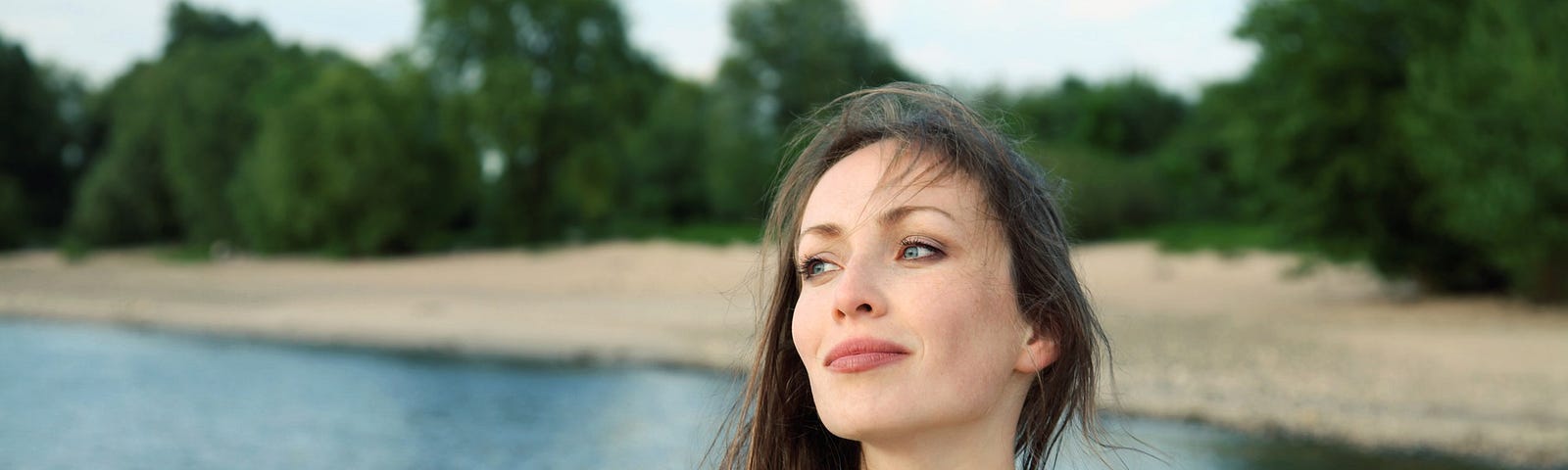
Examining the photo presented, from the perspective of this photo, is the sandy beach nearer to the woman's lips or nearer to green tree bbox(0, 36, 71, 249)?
the woman's lips

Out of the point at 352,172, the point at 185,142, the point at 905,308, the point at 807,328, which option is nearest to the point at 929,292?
the point at 905,308

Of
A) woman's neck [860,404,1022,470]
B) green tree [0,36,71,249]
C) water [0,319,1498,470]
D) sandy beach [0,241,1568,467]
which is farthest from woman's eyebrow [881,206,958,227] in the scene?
green tree [0,36,71,249]

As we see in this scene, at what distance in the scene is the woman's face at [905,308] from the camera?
1.40 metres

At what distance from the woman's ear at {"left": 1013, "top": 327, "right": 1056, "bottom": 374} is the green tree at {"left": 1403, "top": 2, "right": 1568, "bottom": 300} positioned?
1469 centimetres

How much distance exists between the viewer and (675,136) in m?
44.0

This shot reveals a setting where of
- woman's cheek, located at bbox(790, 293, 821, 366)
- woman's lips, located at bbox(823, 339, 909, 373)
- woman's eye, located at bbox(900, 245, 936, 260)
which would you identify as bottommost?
woman's lips, located at bbox(823, 339, 909, 373)

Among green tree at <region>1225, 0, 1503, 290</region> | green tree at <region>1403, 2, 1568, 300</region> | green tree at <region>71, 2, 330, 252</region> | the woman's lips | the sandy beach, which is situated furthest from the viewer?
green tree at <region>71, 2, 330, 252</region>

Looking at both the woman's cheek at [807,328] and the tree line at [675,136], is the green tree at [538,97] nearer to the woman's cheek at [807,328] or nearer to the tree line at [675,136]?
the tree line at [675,136]

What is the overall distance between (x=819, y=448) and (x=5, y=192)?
47993 millimetres

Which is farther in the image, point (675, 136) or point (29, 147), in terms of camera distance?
point (29, 147)

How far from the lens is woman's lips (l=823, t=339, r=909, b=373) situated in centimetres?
140

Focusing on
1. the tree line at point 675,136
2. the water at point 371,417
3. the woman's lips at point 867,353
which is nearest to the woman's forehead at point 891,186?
the woman's lips at point 867,353

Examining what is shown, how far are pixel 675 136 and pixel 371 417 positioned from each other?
28844 millimetres

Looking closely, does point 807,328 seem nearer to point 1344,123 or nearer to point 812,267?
point 812,267
